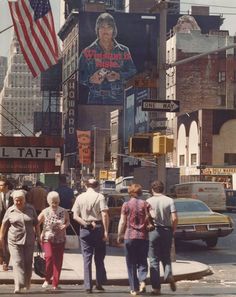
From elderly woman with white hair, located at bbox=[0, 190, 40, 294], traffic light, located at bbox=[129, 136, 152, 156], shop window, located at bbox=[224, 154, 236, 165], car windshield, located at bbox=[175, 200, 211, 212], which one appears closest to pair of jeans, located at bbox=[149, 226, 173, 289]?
elderly woman with white hair, located at bbox=[0, 190, 40, 294]

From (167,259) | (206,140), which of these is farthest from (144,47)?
(167,259)

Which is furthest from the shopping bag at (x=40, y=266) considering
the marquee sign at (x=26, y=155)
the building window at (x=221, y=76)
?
the building window at (x=221, y=76)

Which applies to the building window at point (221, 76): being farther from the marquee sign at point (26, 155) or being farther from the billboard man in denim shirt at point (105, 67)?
the marquee sign at point (26, 155)

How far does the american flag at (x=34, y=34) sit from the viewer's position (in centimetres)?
2041

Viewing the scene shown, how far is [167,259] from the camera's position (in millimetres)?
12914

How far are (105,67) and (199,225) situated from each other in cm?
10036

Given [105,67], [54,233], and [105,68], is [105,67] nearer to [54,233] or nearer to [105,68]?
[105,68]

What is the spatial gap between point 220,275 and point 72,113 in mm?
109912

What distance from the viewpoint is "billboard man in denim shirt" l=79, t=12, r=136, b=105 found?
398 feet

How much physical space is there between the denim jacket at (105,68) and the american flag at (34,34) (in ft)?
330

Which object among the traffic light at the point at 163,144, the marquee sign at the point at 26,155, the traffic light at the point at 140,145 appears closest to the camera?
the traffic light at the point at 163,144

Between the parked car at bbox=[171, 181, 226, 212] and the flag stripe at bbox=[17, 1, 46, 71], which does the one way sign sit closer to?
the flag stripe at bbox=[17, 1, 46, 71]

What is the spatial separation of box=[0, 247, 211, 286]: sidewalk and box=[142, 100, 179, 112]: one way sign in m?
3.64

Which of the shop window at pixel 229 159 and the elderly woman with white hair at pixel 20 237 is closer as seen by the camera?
the elderly woman with white hair at pixel 20 237
